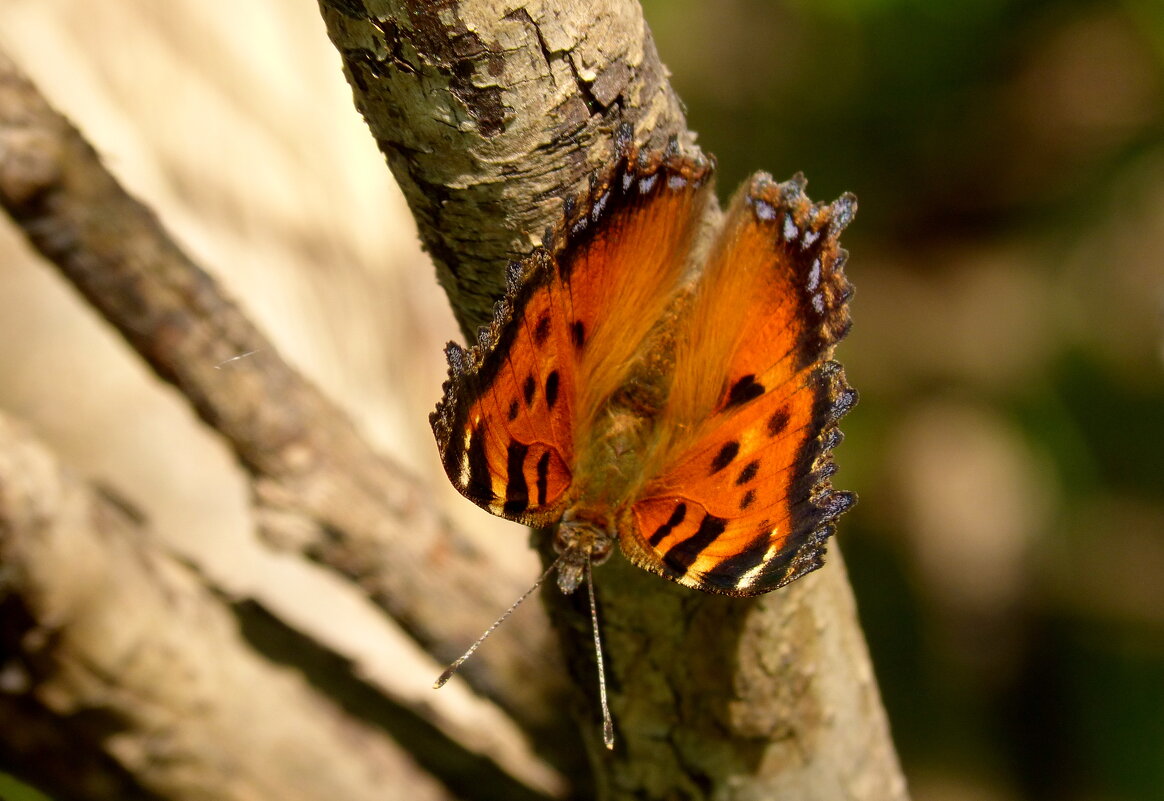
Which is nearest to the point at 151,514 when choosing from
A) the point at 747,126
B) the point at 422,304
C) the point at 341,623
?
the point at 341,623

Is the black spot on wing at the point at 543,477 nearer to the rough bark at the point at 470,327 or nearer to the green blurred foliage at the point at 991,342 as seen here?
the rough bark at the point at 470,327

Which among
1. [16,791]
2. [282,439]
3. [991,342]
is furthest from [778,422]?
[991,342]

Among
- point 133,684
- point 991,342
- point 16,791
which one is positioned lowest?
point 16,791

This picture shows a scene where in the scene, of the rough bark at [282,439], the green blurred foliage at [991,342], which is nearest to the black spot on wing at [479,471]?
the rough bark at [282,439]

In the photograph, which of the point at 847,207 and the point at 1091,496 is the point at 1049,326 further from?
the point at 847,207

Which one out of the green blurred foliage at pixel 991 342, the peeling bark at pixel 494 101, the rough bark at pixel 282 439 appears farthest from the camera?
the green blurred foliage at pixel 991 342

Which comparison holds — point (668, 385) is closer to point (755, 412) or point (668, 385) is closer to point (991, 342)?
point (755, 412)
